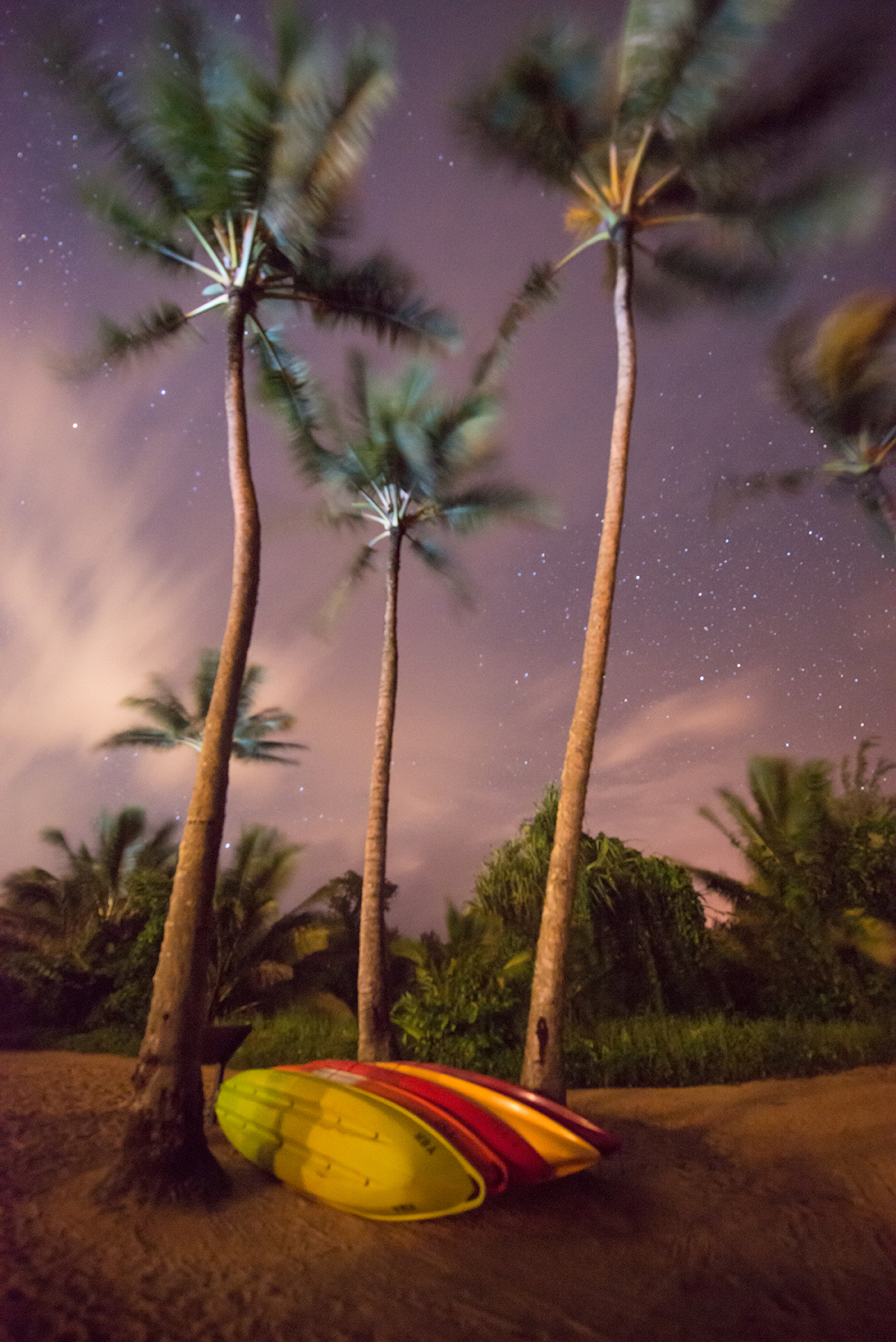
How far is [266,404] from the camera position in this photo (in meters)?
10.1

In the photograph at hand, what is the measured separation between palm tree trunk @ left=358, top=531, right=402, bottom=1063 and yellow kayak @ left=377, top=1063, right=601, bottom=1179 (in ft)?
12.3

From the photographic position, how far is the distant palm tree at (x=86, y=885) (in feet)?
58.4

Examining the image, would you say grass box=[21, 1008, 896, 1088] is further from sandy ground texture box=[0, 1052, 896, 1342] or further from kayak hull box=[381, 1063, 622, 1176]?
kayak hull box=[381, 1063, 622, 1176]

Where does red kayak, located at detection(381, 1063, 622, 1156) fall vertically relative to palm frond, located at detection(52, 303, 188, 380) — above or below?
below

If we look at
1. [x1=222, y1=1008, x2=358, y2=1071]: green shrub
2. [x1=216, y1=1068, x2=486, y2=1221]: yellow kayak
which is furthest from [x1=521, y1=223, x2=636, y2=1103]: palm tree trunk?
[x1=222, y1=1008, x2=358, y2=1071]: green shrub

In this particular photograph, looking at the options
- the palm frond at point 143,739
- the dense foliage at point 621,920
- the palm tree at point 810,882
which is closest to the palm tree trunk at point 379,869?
the dense foliage at point 621,920

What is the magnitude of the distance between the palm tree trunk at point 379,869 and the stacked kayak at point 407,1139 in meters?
3.47

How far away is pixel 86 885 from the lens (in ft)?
63.3

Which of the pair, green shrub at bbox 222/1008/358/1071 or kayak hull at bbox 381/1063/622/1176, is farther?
green shrub at bbox 222/1008/358/1071

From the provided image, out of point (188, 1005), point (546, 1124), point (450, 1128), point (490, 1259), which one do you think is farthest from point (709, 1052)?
point (188, 1005)

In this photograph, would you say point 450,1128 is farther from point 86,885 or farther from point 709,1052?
point 86,885

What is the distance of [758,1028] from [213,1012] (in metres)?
11.1

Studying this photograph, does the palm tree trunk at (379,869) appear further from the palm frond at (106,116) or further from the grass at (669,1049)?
the palm frond at (106,116)

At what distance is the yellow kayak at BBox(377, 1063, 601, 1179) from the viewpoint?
518cm
